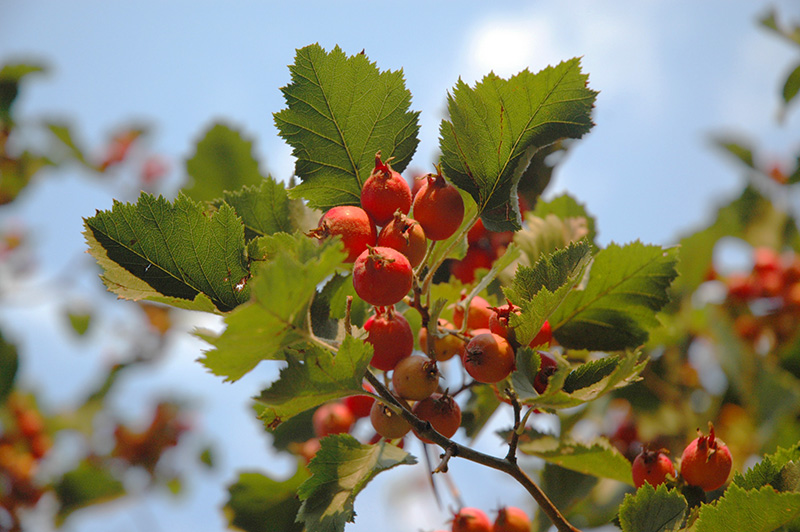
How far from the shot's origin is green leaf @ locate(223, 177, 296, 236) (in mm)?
1367

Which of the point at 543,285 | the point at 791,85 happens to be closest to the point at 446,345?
the point at 543,285

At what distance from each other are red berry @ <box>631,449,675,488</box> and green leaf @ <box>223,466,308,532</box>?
2.70ft

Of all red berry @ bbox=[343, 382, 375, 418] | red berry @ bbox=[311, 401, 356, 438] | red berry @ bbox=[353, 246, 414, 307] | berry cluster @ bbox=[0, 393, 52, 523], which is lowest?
berry cluster @ bbox=[0, 393, 52, 523]

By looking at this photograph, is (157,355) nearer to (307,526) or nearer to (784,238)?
(307,526)

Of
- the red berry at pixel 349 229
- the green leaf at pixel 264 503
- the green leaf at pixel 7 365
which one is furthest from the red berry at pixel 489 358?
the green leaf at pixel 7 365

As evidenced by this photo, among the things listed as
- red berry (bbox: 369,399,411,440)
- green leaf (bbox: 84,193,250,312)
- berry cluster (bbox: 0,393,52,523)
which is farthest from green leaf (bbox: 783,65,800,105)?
berry cluster (bbox: 0,393,52,523)

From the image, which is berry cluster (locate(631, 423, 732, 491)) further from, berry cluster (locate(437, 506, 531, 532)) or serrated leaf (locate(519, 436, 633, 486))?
berry cluster (locate(437, 506, 531, 532))

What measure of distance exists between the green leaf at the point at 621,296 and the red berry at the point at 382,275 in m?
0.52

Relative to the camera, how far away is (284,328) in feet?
3.06

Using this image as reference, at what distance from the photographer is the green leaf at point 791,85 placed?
7.25 feet

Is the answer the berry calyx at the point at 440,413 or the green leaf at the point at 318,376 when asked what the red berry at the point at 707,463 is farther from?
the green leaf at the point at 318,376

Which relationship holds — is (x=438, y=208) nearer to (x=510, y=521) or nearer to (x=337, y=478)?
(x=337, y=478)

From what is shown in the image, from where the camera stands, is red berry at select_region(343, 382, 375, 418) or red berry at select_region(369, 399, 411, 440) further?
red berry at select_region(343, 382, 375, 418)

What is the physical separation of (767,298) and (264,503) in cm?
316
